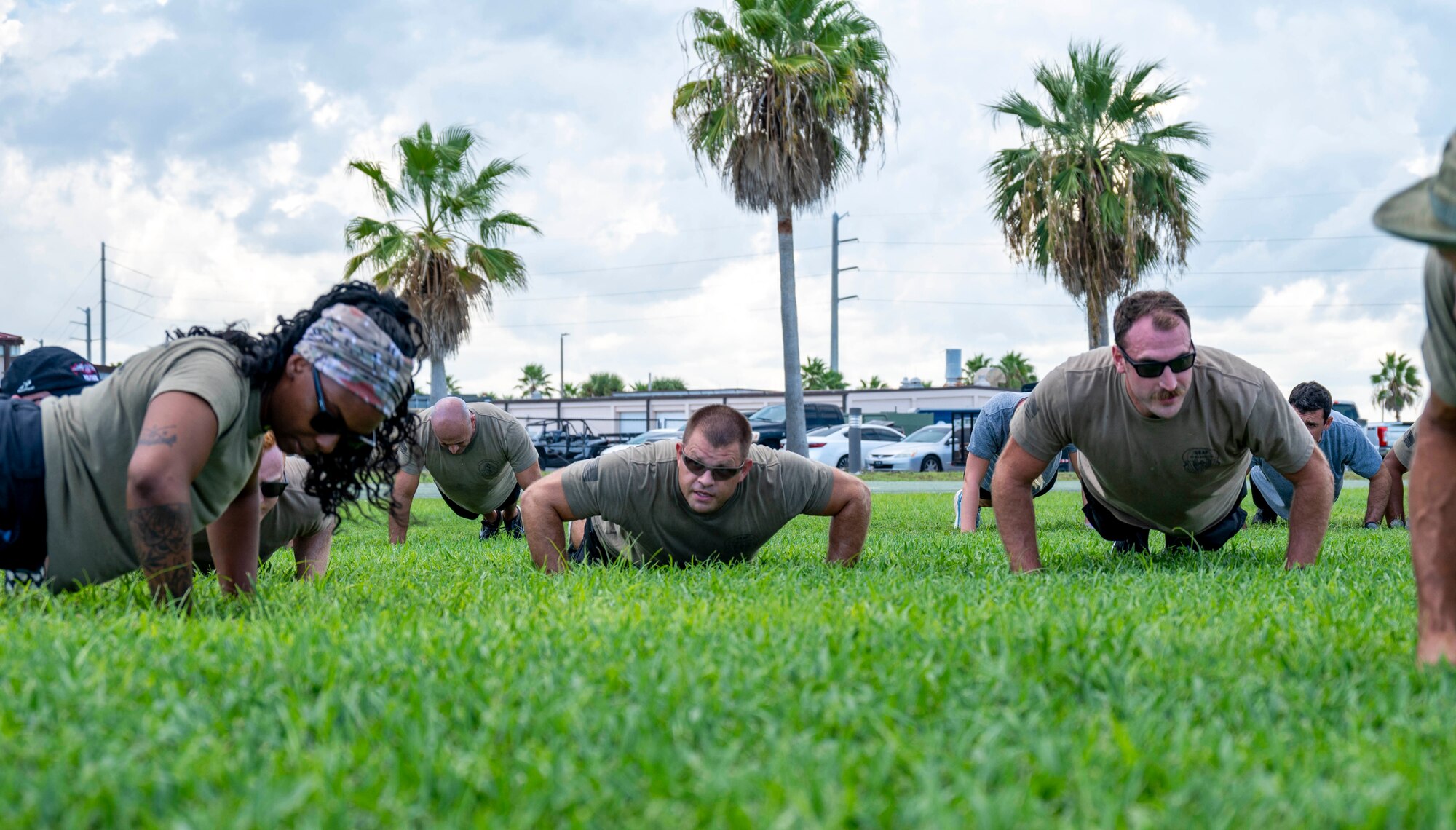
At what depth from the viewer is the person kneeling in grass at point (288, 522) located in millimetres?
5273

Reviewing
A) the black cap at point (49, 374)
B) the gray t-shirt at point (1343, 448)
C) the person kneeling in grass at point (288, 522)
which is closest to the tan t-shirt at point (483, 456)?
the person kneeling in grass at point (288, 522)

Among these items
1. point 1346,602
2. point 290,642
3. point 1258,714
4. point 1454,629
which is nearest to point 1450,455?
point 1454,629

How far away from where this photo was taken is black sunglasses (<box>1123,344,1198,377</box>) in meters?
5.26

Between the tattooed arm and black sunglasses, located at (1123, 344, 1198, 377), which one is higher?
black sunglasses, located at (1123, 344, 1198, 377)

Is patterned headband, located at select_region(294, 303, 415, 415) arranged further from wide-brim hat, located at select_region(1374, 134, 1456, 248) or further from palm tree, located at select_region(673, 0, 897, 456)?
palm tree, located at select_region(673, 0, 897, 456)

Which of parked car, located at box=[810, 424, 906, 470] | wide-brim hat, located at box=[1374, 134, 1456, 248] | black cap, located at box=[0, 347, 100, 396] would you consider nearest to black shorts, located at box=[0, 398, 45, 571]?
black cap, located at box=[0, 347, 100, 396]

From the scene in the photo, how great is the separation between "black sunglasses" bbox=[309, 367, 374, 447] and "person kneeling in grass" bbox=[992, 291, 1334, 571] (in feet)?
11.0

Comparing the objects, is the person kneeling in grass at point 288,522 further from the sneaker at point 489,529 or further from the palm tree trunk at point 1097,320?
the palm tree trunk at point 1097,320

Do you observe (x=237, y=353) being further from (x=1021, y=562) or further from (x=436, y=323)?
(x=436, y=323)

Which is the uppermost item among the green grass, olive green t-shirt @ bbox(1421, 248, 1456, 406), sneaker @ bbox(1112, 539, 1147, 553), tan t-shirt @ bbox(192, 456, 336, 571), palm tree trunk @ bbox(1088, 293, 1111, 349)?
palm tree trunk @ bbox(1088, 293, 1111, 349)

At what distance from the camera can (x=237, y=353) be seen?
3.94 m

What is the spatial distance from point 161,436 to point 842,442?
26.2 meters

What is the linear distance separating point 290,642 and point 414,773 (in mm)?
1371

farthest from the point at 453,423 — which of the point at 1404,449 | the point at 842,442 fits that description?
the point at 842,442
